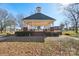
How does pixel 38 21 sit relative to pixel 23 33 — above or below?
above

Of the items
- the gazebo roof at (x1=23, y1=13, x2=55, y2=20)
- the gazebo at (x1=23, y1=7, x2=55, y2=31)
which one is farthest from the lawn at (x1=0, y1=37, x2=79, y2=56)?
the gazebo roof at (x1=23, y1=13, x2=55, y2=20)

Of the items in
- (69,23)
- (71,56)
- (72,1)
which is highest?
(72,1)

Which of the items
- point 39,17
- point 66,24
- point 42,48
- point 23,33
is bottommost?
point 42,48

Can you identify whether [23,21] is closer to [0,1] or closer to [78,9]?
[0,1]

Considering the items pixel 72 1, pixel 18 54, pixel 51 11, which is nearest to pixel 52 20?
pixel 51 11

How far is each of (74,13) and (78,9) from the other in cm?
9

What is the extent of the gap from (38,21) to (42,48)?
17.8 inches

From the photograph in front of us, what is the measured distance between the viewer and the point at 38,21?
165 inches

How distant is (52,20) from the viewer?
418 centimetres

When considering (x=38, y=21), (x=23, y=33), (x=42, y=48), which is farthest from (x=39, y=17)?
(x=42, y=48)

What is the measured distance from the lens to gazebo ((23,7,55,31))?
164 inches

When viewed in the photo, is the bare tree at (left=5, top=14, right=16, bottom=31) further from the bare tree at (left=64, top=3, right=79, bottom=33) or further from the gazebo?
the bare tree at (left=64, top=3, right=79, bottom=33)

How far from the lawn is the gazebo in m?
0.27

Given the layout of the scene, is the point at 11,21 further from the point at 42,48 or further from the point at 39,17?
the point at 42,48
